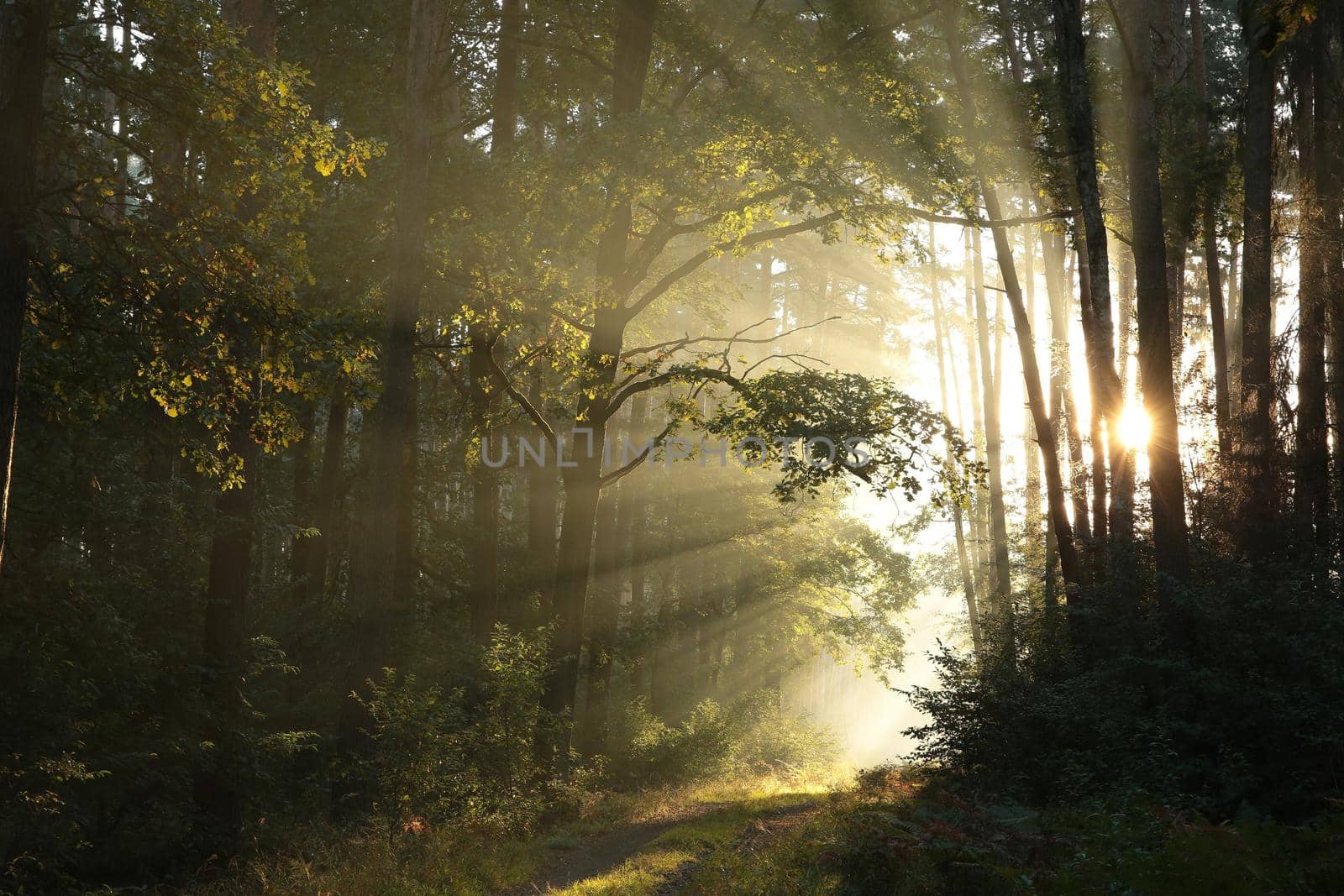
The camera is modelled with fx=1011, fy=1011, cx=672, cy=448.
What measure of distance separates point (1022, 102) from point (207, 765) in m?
16.9

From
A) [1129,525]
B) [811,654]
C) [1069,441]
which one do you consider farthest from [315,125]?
[811,654]

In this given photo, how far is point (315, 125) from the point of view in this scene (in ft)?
33.0

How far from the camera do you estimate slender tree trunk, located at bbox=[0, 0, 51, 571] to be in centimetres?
757

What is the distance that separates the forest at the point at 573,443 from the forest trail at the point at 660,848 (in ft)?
0.42

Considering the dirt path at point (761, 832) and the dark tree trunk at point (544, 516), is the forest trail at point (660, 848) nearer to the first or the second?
the dirt path at point (761, 832)

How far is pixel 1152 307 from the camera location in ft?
45.2

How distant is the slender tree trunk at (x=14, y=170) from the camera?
7.57 metres

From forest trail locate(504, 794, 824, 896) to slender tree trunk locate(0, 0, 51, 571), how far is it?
234 inches

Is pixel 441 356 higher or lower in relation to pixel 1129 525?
higher

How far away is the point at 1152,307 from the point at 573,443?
9.10 m

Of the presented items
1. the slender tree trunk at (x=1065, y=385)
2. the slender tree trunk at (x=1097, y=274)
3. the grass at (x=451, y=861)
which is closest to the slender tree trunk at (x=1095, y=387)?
the slender tree trunk at (x=1097, y=274)

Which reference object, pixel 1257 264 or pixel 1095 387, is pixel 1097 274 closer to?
pixel 1095 387

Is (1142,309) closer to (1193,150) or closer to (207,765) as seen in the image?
(1193,150)

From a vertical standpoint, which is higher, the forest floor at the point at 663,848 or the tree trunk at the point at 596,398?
the tree trunk at the point at 596,398
